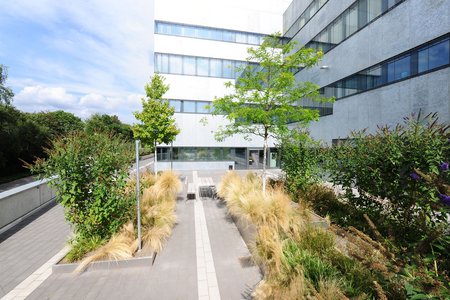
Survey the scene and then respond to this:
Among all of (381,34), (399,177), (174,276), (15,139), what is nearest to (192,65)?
(381,34)

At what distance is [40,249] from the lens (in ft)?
18.6

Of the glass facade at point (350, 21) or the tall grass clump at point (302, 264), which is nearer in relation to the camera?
the tall grass clump at point (302, 264)

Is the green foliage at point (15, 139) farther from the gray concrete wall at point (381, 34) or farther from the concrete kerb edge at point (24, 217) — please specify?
the gray concrete wall at point (381, 34)

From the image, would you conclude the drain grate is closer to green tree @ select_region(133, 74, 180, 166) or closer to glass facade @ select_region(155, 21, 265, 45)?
green tree @ select_region(133, 74, 180, 166)

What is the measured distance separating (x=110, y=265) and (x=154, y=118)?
32.7 feet

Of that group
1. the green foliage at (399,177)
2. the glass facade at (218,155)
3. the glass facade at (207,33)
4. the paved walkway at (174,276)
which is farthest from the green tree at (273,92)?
the glass facade at (207,33)

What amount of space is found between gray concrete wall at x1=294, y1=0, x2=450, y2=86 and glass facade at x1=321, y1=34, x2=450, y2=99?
0.28 m

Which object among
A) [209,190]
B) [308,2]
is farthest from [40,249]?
[308,2]

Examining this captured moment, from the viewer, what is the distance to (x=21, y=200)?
780 cm

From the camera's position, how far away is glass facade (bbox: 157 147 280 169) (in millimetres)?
22000

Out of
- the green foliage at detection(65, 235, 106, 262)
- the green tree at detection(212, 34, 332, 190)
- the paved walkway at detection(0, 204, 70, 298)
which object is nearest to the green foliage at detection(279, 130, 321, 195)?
the green tree at detection(212, 34, 332, 190)

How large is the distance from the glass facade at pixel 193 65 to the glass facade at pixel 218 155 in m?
7.46

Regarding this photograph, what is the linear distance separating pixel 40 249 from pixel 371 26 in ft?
56.9

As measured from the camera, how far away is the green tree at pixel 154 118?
44.2 feet
